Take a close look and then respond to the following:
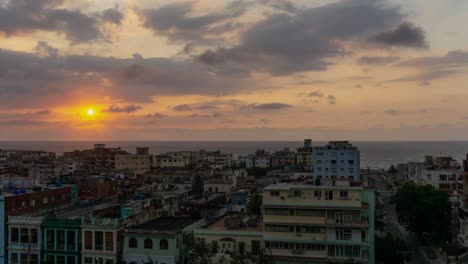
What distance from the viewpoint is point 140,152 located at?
188125mm

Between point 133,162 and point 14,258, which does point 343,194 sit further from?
point 133,162

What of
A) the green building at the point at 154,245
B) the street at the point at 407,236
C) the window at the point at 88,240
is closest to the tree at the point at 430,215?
the street at the point at 407,236

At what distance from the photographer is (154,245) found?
46.8 meters

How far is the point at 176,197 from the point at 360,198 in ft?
104

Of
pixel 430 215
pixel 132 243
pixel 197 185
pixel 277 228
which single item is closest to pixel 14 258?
pixel 132 243

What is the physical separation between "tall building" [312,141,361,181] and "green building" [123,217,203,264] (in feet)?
243

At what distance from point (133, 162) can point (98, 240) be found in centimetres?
13606

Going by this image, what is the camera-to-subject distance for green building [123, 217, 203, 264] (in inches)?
1827

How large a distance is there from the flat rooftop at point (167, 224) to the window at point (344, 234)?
1435cm

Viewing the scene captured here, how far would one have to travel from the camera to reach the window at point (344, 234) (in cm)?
Result: 4584

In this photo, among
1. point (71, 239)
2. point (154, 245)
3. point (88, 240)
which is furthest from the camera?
point (71, 239)

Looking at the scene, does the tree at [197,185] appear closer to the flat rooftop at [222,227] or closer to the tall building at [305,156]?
the flat rooftop at [222,227]

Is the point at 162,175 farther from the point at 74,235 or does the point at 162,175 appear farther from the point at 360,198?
the point at 360,198

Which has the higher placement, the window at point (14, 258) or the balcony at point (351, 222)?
the balcony at point (351, 222)
